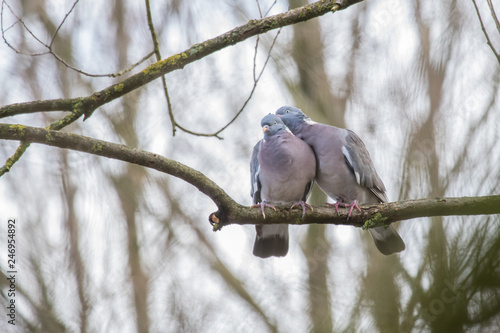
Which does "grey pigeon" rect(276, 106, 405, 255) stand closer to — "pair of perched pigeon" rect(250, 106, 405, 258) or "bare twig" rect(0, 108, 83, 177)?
"pair of perched pigeon" rect(250, 106, 405, 258)

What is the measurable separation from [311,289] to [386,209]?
345cm

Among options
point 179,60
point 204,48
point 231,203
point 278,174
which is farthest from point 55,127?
point 278,174

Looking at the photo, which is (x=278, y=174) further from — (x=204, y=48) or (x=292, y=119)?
(x=204, y=48)

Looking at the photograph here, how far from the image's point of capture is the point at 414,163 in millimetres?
6434

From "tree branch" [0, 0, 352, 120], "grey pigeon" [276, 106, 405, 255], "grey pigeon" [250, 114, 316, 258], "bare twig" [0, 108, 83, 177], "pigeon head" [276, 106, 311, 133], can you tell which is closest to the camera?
"bare twig" [0, 108, 83, 177]

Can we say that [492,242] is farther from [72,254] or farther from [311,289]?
[72,254]

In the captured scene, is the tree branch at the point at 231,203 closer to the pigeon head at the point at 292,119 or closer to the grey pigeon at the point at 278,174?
the grey pigeon at the point at 278,174

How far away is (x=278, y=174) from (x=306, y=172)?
247mm

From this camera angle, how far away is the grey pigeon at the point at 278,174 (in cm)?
472

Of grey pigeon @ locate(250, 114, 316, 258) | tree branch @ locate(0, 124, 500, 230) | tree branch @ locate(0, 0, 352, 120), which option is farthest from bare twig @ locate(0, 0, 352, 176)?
grey pigeon @ locate(250, 114, 316, 258)

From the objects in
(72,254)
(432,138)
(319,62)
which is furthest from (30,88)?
(432,138)

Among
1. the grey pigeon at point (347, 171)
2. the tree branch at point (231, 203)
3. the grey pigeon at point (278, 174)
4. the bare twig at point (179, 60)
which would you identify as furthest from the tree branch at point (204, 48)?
the grey pigeon at point (347, 171)

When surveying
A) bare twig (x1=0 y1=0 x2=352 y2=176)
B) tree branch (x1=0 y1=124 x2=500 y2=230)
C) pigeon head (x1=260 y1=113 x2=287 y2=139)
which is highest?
pigeon head (x1=260 y1=113 x2=287 y2=139)

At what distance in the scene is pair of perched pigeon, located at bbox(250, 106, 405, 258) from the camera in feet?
15.6
